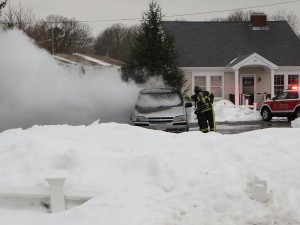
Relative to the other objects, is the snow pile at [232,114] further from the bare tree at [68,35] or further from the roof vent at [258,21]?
the bare tree at [68,35]

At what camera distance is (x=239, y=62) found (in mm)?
29047

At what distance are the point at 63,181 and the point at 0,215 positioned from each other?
35.3 inches

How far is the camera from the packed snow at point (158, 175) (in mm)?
5699

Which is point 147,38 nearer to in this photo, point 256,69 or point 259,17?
point 256,69

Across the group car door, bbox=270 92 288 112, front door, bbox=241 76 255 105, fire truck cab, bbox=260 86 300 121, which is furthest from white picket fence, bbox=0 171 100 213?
front door, bbox=241 76 255 105

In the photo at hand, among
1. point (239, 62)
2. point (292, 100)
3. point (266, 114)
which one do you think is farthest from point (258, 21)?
point (292, 100)

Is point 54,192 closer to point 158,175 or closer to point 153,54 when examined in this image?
point 158,175

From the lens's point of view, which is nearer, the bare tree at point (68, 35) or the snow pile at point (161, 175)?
the snow pile at point (161, 175)

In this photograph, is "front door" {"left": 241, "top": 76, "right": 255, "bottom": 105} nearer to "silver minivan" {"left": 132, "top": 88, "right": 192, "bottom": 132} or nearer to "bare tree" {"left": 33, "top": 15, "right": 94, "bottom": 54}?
"silver minivan" {"left": 132, "top": 88, "right": 192, "bottom": 132}

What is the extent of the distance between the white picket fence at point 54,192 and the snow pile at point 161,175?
0.51ft

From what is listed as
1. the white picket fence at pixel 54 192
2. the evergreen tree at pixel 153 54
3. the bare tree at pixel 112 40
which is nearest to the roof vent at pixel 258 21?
the evergreen tree at pixel 153 54

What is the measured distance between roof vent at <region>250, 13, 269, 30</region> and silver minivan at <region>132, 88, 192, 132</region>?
20.8 meters

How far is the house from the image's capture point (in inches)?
1183

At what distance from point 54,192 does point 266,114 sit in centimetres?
1863
